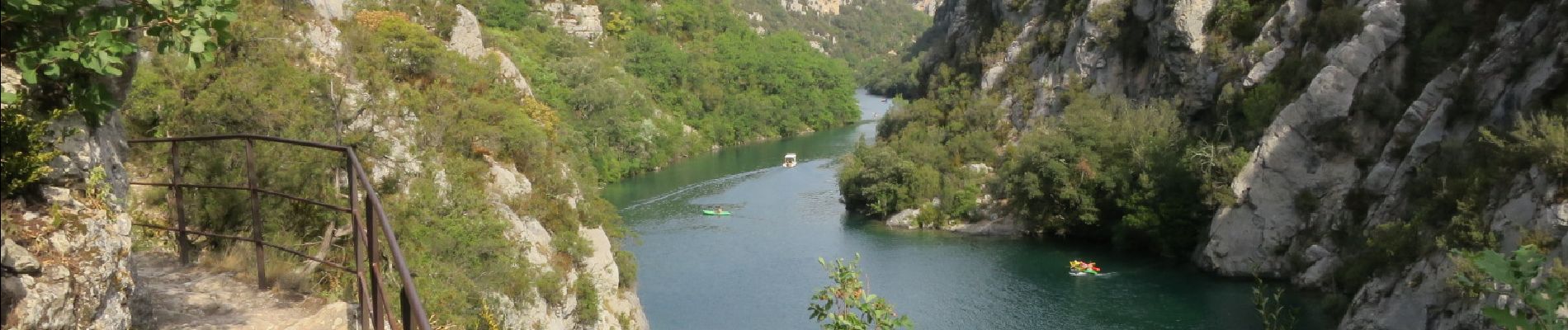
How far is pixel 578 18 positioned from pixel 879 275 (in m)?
57.4

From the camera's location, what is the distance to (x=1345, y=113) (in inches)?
1502

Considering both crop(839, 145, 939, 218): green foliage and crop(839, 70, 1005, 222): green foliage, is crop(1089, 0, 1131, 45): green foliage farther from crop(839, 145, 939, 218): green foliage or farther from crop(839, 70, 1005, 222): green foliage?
crop(839, 145, 939, 218): green foliage

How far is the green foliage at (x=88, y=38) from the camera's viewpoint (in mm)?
5020

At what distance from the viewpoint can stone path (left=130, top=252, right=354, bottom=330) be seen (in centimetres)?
714

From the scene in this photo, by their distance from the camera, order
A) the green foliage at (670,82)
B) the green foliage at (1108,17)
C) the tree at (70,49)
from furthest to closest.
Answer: the green foliage at (670,82)
the green foliage at (1108,17)
the tree at (70,49)

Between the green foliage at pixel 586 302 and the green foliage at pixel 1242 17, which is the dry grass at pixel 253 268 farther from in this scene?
the green foliage at pixel 1242 17

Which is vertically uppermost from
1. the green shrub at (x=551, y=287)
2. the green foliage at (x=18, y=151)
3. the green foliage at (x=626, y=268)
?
the green foliage at (x=18, y=151)

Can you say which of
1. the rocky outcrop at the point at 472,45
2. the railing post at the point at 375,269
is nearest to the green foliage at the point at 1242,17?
the rocky outcrop at the point at 472,45

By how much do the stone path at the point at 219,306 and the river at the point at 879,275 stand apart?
26.8 m

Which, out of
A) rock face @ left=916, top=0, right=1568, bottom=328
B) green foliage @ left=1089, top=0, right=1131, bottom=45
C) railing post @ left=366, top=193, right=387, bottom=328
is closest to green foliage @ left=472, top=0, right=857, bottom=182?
rock face @ left=916, top=0, right=1568, bottom=328

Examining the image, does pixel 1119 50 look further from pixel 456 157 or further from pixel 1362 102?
pixel 456 157

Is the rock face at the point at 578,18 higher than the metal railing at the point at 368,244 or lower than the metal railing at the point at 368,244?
higher

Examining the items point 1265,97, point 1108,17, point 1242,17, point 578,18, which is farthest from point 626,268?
point 578,18

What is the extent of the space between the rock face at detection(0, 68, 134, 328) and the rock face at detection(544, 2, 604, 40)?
279 feet
